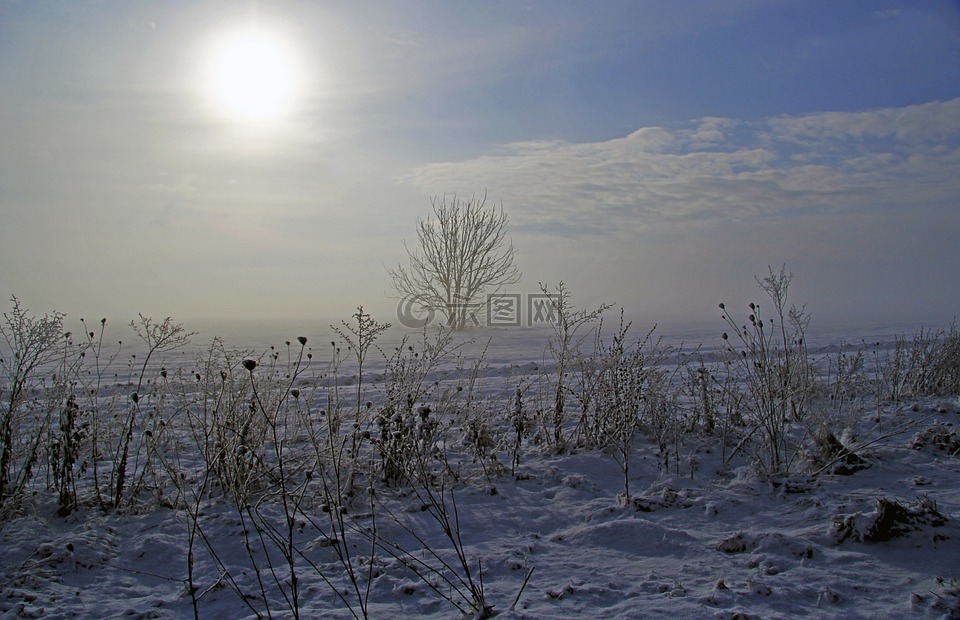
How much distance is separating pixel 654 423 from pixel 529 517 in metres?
2.13

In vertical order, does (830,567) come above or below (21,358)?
below

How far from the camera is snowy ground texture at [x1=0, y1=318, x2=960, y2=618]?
2500 millimetres

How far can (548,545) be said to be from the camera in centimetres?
323

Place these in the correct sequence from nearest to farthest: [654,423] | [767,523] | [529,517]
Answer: [767,523], [529,517], [654,423]

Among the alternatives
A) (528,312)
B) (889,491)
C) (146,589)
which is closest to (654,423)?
(889,491)

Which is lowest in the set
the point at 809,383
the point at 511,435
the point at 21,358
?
the point at 511,435

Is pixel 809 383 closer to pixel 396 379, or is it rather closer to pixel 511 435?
pixel 511 435

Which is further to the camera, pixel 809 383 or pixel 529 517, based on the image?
pixel 809 383

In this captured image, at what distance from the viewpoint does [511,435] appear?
5461mm

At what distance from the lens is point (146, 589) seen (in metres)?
2.92

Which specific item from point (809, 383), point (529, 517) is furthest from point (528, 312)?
point (529, 517)

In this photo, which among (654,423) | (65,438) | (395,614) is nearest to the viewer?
(395,614)

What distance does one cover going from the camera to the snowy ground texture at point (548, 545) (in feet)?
8.20

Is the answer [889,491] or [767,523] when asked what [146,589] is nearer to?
[767,523]
